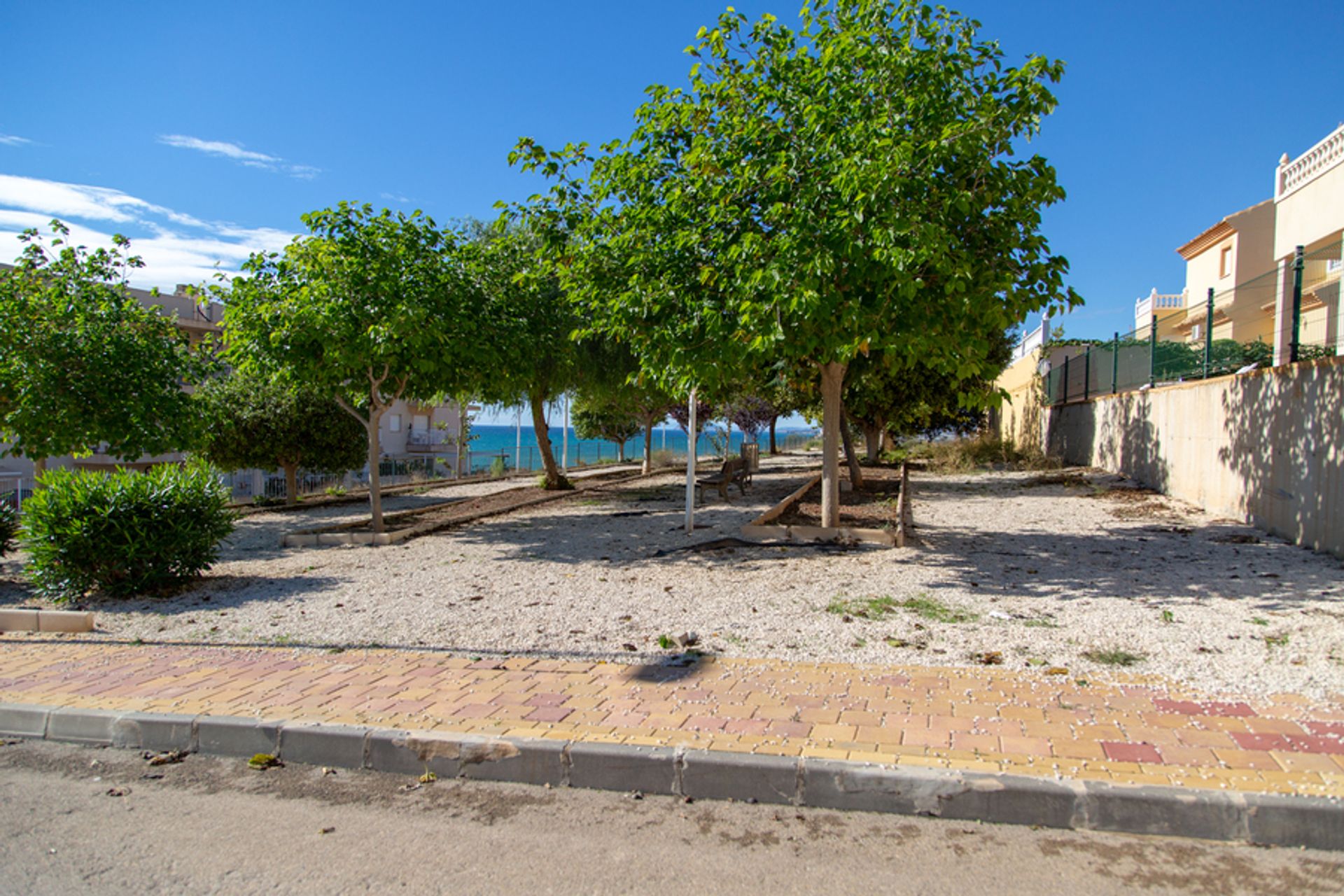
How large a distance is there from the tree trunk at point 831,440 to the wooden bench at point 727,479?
482 cm

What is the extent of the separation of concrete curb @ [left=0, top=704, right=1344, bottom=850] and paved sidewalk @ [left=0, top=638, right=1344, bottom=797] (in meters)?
0.10

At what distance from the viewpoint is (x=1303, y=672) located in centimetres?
482

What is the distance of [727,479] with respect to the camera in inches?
596

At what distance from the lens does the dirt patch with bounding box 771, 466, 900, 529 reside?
1155cm

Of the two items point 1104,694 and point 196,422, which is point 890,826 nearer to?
point 1104,694

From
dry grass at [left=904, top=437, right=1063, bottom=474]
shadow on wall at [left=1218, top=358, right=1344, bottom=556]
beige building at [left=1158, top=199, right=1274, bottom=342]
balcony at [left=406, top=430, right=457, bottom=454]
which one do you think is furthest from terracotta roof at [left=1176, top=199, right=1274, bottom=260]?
balcony at [left=406, top=430, right=457, bottom=454]

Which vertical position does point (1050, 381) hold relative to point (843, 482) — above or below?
above

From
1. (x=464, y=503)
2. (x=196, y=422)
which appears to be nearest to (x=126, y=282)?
(x=196, y=422)

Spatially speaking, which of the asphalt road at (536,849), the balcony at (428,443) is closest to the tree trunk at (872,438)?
the asphalt road at (536,849)

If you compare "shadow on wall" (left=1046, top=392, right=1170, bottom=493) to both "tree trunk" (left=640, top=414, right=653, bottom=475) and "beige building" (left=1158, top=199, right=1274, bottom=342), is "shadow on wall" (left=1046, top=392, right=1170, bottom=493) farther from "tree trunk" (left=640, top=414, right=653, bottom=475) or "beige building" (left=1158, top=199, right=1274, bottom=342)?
"tree trunk" (left=640, top=414, right=653, bottom=475)

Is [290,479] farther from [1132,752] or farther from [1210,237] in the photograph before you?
[1210,237]

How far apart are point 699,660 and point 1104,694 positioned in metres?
2.39

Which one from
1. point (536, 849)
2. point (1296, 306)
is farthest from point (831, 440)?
point (536, 849)

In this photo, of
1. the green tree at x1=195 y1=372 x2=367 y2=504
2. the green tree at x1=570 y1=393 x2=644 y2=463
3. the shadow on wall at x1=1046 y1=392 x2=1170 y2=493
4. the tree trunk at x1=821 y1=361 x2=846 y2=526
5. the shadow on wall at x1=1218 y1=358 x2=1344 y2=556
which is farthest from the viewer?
the green tree at x1=570 y1=393 x2=644 y2=463
